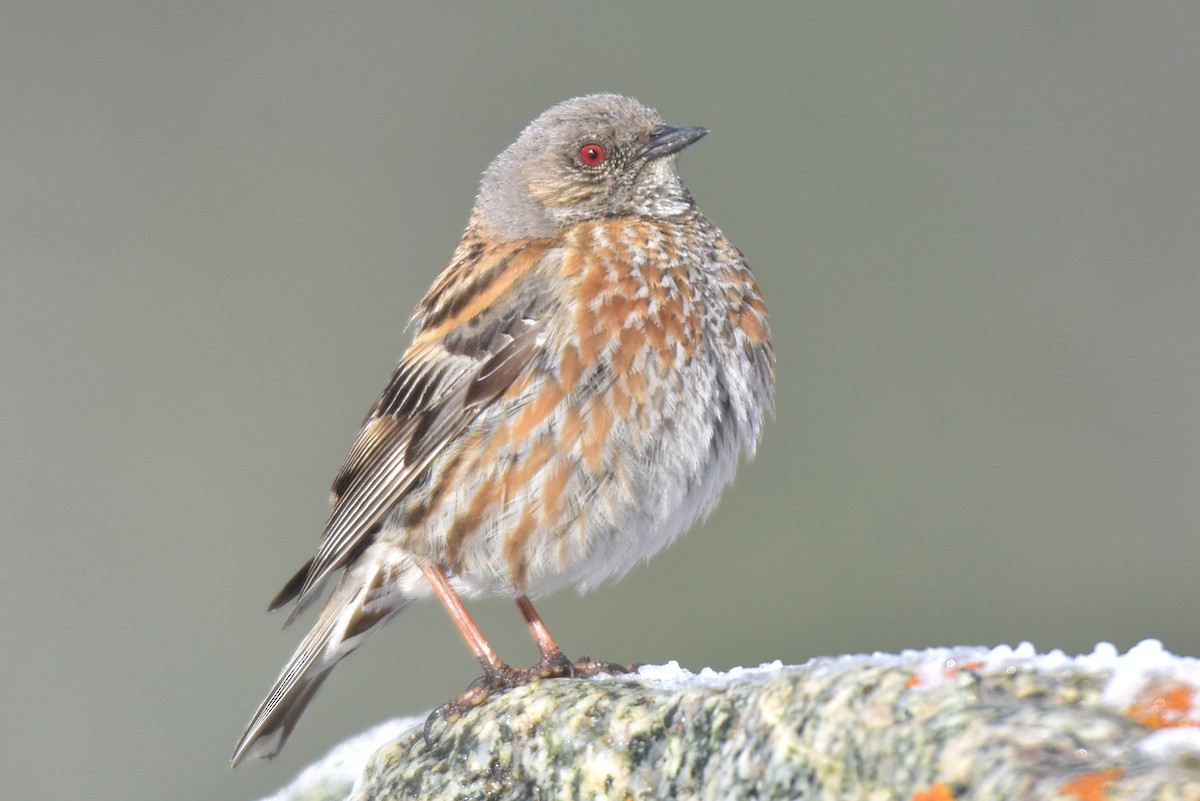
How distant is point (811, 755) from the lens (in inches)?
136

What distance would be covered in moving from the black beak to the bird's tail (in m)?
2.09

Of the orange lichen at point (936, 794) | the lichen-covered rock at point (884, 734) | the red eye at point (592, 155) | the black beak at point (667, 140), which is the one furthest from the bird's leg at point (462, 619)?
the orange lichen at point (936, 794)

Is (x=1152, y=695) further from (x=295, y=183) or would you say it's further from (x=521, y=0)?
(x=521, y=0)

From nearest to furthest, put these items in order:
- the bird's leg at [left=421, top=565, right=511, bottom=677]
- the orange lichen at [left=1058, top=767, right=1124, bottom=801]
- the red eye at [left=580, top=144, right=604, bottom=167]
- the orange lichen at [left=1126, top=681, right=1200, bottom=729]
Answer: the orange lichen at [left=1058, top=767, right=1124, bottom=801], the orange lichen at [left=1126, top=681, right=1200, bottom=729], the bird's leg at [left=421, top=565, right=511, bottom=677], the red eye at [left=580, top=144, right=604, bottom=167]

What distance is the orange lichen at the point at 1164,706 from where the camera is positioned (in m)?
3.14

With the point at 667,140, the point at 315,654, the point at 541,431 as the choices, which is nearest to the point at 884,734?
the point at 541,431

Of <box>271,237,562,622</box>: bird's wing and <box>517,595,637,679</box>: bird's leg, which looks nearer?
<box>517,595,637,679</box>: bird's leg

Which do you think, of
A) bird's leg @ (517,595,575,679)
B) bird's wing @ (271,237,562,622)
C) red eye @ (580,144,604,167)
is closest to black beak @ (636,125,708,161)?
red eye @ (580,144,604,167)

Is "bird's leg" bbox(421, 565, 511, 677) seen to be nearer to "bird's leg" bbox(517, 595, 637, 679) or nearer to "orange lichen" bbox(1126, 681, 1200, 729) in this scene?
"bird's leg" bbox(517, 595, 637, 679)

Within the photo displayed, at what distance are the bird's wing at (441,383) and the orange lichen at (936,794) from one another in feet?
9.51

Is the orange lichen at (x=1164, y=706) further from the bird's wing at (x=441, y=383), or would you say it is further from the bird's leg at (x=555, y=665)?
the bird's wing at (x=441, y=383)

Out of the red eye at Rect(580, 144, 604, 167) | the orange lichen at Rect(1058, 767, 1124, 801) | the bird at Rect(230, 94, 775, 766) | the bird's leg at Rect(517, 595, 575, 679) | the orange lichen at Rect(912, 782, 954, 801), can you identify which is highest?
the red eye at Rect(580, 144, 604, 167)

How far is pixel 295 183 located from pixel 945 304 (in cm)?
789

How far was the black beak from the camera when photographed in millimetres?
6754
